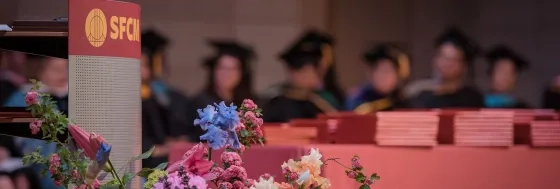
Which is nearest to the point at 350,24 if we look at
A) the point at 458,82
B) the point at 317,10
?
the point at 317,10

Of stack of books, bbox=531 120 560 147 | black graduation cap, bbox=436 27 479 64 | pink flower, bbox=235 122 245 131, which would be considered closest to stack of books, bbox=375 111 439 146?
stack of books, bbox=531 120 560 147

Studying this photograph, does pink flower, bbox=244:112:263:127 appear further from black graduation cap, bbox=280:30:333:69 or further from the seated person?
black graduation cap, bbox=280:30:333:69

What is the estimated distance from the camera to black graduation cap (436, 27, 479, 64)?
314 inches

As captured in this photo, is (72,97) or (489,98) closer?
(72,97)

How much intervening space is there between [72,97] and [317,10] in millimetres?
5042

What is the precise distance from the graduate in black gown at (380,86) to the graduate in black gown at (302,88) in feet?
0.87

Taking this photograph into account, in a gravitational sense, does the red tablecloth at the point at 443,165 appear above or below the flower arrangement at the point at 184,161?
below

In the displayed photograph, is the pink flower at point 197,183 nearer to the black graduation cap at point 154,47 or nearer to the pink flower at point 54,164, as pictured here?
the pink flower at point 54,164

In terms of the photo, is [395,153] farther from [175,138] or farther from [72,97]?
[175,138]

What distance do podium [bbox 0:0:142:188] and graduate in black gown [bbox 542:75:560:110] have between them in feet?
17.3

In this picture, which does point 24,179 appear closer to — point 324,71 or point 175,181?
point 324,71

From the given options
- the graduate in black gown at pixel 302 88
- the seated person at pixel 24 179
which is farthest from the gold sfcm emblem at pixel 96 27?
the graduate in black gown at pixel 302 88

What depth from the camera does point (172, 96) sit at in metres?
6.89

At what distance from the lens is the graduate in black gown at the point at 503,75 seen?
26.9ft
